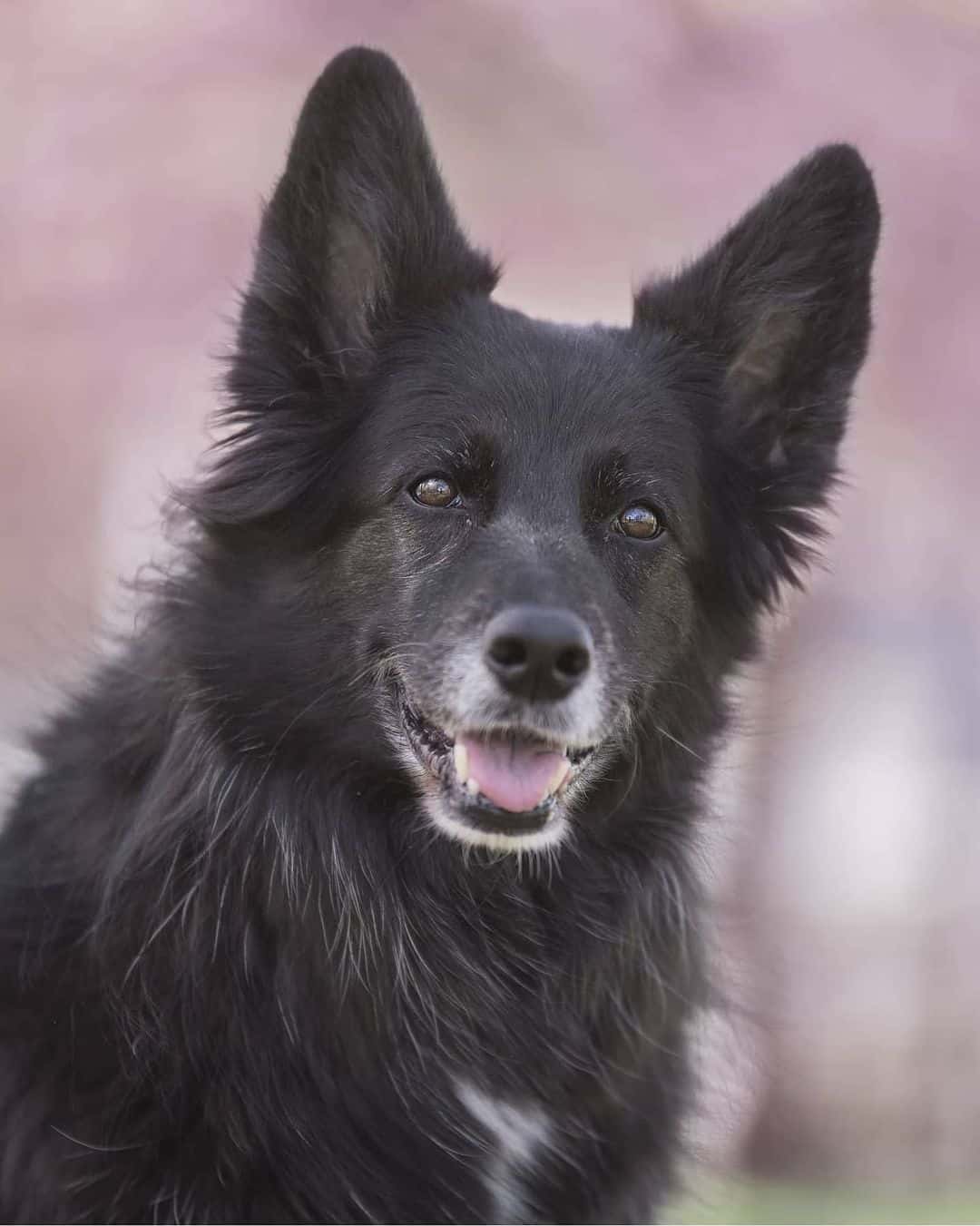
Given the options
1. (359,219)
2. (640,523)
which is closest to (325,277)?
(359,219)

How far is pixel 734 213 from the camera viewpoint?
7348mm

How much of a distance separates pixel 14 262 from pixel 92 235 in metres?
0.48

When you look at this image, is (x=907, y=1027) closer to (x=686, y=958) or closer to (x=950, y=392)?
(x=950, y=392)

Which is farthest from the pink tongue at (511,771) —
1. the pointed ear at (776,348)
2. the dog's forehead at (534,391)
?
the pointed ear at (776,348)

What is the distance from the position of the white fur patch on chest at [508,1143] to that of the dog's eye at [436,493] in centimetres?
138

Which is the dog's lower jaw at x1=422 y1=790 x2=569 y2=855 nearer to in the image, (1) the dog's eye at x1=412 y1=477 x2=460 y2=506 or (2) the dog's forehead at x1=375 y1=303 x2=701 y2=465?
(1) the dog's eye at x1=412 y1=477 x2=460 y2=506

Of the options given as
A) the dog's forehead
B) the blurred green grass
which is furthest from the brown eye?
the blurred green grass

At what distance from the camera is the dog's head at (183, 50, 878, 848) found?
352 cm

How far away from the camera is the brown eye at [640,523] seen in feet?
12.5

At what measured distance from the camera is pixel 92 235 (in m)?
8.42

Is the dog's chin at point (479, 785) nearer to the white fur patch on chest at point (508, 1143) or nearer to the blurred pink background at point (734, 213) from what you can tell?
the white fur patch on chest at point (508, 1143)

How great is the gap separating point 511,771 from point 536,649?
34 cm

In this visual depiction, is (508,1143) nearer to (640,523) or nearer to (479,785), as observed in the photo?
(479,785)

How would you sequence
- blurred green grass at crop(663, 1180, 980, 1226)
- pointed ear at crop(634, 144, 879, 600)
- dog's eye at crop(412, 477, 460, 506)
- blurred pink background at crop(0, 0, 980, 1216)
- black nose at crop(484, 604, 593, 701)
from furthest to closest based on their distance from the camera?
blurred pink background at crop(0, 0, 980, 1216)
blurred green grass at crop(663, 1180, 980, 1226)
pointed ear at crop(634, 144, 879, 600)
dog's eye at crop(412, 477, 460, 506)
black nose at crop(484, 604, 593, 701)
